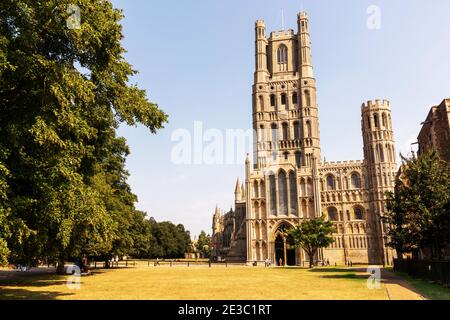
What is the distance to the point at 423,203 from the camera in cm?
3025

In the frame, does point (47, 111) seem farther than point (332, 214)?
No

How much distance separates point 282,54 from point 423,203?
64.7 m

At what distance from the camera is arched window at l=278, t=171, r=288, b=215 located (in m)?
75.4

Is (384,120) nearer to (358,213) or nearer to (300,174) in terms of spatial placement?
(358,213)

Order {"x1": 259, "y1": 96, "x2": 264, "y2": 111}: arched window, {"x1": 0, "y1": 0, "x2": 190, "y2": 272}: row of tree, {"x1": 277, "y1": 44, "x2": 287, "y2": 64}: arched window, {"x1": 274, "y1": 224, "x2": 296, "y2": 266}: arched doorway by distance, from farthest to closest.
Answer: {"x1": 277, "y1": 44, "x2": 287, "y2": 64}: arched window
{"x1": 259, "y1": 96, "x2": 264, "y2": 111}: arched window
{"x1": 274, "y1": 224, "x2": 296, "y2": 266}: arched doorway
{"x1": 0, "y1": 0, "x2": 190, "y2": 272}: row of tree

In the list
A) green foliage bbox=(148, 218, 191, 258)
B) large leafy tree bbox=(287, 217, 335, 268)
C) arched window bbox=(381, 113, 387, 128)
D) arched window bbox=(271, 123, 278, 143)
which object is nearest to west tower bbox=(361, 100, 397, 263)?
arched window bbox=(381, 113, 387, 128)

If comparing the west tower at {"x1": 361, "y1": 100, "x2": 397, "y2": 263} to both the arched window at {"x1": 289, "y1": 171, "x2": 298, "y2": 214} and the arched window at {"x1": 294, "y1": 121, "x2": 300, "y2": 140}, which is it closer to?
the arched window at {"x1": 294, "y1": 121, "x2": 300, "y2": 140}

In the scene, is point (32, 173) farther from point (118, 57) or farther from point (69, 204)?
point (118, 57)

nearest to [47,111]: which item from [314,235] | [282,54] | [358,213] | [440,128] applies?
[440,128]

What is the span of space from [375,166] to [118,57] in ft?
226

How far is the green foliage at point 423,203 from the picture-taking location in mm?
28328

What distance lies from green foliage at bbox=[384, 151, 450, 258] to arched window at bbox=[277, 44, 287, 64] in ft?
194

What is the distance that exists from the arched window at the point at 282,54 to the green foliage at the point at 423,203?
59240 millimetres
